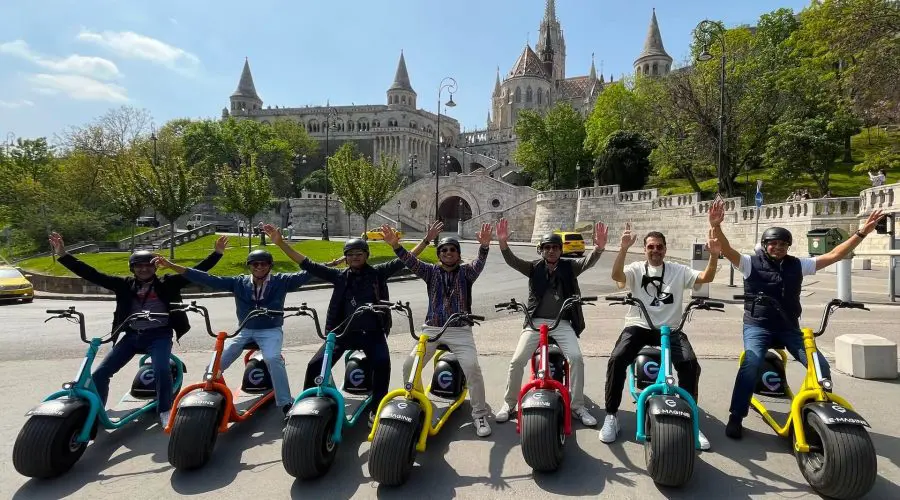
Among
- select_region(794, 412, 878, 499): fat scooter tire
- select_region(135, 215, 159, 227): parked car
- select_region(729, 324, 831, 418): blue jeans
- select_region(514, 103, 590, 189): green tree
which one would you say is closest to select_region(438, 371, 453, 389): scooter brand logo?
select_region(729, 324, 831, 418): blue jeans

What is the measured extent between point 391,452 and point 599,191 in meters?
38.0

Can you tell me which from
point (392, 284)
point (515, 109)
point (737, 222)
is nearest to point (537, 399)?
point (392, 284)

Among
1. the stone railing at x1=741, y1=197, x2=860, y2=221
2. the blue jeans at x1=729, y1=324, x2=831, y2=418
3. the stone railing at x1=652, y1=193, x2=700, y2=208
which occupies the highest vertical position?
the stone railing at x1=652, y1=193, x2=700, y2=208

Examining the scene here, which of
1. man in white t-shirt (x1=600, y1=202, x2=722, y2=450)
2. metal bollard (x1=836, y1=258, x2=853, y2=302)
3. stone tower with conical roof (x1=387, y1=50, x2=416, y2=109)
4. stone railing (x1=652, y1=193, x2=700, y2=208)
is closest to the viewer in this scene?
man in white t-shirt (x1=600, y1=202, x2=722, y2=450)

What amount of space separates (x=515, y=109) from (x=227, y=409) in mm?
94976

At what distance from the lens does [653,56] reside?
2879 inches

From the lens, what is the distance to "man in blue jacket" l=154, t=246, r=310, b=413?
15.8 ft

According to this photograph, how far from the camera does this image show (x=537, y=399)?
3787 millimetres

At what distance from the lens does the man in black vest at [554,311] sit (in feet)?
15.7

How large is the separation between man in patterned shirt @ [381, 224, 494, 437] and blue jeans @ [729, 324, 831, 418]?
90.4 inches

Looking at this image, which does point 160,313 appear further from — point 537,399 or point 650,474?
point 650,474

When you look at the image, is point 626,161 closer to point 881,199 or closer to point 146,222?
point 881,199

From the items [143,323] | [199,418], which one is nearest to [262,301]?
[143,323]

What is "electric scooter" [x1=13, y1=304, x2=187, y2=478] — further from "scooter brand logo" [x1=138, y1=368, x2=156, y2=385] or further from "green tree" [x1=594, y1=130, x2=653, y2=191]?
"green tree" [x1=594, y1=130, x2=653, y2=191]
